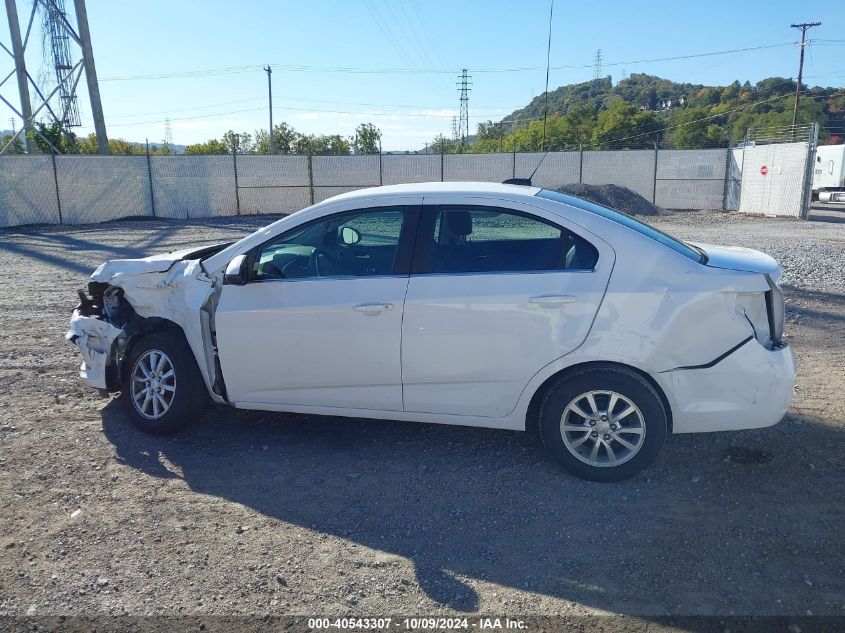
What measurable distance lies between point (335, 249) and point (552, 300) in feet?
5.21

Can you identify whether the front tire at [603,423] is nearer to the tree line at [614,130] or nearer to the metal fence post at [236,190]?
the metal fence post at [236,190]

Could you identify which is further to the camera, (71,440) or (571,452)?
(71,440)

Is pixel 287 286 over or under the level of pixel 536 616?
over

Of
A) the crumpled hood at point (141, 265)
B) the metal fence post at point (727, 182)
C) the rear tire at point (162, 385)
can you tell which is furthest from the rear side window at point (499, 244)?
the metal fence post at point (727, 182)

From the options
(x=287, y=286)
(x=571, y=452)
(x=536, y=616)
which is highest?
(x=287, y=286)

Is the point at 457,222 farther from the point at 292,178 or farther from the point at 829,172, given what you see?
the point at 829,172

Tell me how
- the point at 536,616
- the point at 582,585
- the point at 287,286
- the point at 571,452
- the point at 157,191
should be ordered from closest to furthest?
1. the point at 536,616
2. the point at 582,585
3. the point at 571,452
4. the point at 287,286
5. the point at 157,191

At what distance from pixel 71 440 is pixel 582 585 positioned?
12.2ft

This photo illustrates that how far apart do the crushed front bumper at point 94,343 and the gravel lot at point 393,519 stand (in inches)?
15.2

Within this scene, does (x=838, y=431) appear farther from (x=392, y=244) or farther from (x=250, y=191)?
(x=250, y=191)

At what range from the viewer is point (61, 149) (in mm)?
32188

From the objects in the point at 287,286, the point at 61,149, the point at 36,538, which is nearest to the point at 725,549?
the point at 287,286

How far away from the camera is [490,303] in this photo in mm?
4125

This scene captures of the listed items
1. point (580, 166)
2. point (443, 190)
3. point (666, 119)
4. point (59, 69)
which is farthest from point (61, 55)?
point (666, 119)
